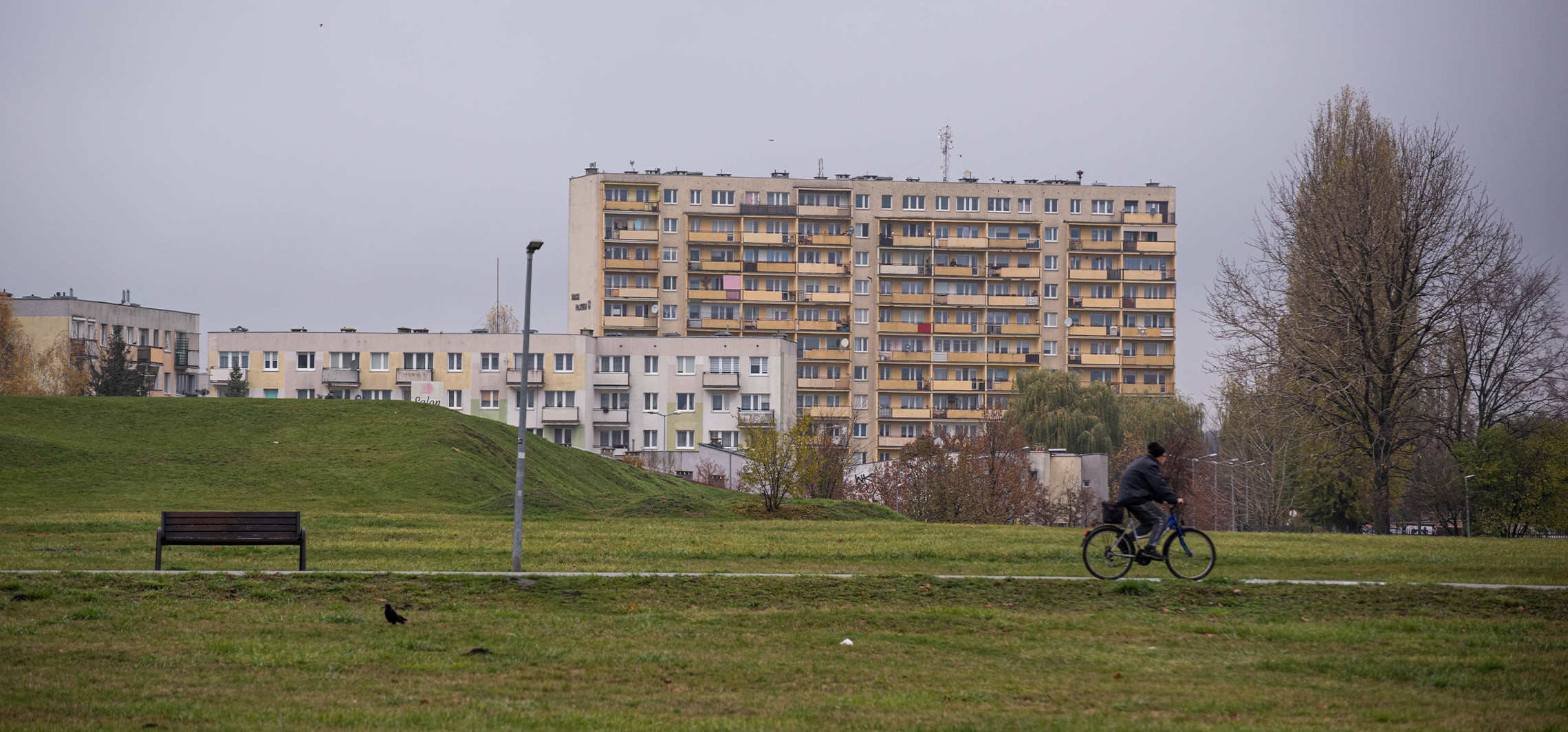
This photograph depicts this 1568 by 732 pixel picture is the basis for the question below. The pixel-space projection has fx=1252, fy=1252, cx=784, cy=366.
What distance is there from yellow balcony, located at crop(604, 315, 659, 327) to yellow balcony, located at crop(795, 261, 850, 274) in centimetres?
1646

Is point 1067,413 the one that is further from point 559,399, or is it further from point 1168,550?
point 1168,550

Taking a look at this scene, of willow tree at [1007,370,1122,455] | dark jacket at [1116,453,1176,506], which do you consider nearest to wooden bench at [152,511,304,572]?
dark jacket at [1116,453,1176,506]

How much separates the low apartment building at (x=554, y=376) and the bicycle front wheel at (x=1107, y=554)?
8245 cm

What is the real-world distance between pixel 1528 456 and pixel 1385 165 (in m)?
21.7

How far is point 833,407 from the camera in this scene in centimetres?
13238

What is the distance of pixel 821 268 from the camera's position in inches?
5261

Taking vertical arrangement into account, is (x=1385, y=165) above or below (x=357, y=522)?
above

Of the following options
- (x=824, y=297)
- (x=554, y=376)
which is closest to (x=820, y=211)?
(x=824, y=297)

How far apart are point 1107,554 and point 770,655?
775cm

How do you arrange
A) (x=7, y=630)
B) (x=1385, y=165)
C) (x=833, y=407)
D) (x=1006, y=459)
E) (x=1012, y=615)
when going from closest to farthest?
(x=7, y=630)
(x=1012, y=615)
(x=1385, y=165)
(x=1006, y=459)
(x=833, y=407)

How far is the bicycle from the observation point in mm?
18469

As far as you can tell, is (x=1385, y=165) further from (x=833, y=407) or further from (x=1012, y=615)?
(x=833, y=407)

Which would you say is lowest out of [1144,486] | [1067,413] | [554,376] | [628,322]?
[1144,486]

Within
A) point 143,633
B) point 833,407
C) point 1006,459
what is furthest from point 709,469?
point 143,633
